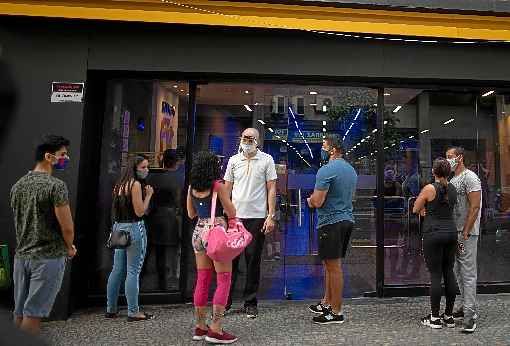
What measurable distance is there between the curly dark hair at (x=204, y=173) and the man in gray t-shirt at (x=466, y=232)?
2.82 meters

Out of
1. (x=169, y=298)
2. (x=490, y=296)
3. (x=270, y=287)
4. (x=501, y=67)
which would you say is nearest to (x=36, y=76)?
(x=169, y=298)

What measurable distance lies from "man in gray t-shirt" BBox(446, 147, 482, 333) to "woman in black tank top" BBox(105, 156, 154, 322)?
3.57 metres

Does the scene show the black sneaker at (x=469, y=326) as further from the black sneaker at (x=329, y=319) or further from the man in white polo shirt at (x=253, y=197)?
the man in white polo shirt at (x=253, y=197)

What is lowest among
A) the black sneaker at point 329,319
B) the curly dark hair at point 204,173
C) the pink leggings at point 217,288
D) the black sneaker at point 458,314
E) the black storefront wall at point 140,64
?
the black sneaker at point 329,319

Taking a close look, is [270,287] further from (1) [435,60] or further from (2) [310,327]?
(1) [435,60]

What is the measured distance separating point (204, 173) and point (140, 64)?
2.32 m

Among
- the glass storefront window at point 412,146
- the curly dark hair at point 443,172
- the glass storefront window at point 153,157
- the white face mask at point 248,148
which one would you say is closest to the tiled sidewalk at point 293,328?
the glass storefront window at point 153,157

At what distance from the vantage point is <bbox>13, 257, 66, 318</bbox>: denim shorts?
10.1ft

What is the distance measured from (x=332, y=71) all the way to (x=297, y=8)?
95 cm

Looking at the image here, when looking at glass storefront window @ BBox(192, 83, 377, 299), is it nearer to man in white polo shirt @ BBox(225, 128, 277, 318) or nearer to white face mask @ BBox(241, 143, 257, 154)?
man in white polo shirt @ BBox(225, 128, 277, 318)

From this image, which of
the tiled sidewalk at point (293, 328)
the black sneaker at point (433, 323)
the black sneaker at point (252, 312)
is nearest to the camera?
the tiled sidewalk at point (293, 328)

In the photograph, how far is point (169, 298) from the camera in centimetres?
514

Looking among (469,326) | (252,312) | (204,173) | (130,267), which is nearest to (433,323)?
(469,326)

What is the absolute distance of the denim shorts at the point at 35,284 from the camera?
307 centimetres
